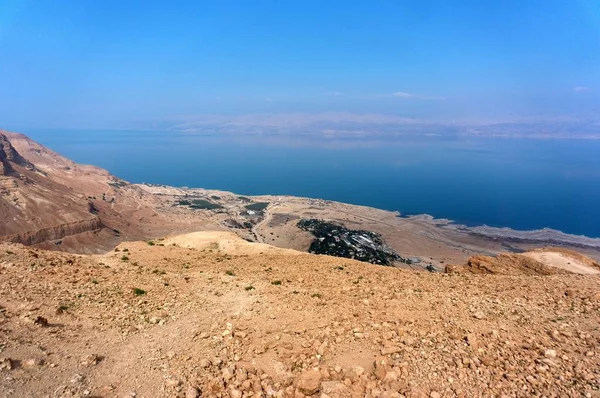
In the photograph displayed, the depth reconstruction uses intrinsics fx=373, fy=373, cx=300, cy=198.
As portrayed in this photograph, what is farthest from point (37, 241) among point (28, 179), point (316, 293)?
point (316, 293)

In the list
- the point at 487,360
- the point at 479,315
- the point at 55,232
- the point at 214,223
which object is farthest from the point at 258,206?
the point at 487,360

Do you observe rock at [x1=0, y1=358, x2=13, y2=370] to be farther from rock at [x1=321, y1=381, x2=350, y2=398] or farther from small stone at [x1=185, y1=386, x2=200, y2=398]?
rock at [x1=321, y1=381, x2=350, y2=398]

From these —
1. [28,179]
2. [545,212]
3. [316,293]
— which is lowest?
[545,212]

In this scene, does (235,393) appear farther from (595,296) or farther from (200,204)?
(200,204)

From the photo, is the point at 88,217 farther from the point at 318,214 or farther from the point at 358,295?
the point at 358,295

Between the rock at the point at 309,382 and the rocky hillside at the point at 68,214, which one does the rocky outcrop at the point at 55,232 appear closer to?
the rocky hillside at the point at 68,214

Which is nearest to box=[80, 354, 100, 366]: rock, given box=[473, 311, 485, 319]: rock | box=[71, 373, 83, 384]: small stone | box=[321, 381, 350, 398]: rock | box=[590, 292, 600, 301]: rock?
box=[71, 373, 83, 384]: small stone

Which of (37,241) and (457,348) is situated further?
(37,241)
